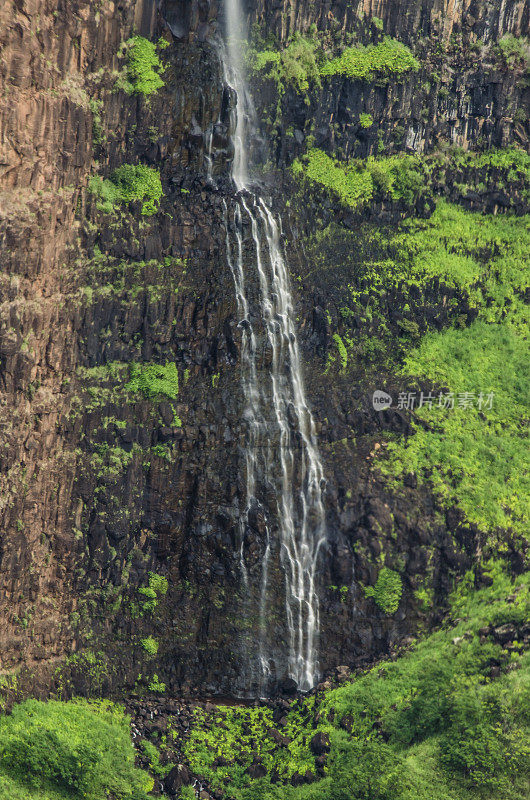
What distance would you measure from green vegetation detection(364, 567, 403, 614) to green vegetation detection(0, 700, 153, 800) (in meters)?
7.27

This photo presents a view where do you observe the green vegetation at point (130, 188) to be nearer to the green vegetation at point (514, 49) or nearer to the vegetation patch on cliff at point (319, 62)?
the vegetation patch on cliff at point (319, 62)

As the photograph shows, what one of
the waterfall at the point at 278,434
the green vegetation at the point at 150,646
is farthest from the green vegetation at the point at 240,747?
the green vegetation at the point at 150,646

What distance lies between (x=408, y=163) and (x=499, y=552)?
12453 mm

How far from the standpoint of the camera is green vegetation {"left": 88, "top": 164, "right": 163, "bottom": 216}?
85.6ft

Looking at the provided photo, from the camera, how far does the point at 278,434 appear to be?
88.7ft

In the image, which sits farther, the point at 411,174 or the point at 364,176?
the point at 411,174

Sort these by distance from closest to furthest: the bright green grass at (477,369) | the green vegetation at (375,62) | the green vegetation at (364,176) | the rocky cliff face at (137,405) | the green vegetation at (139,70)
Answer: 1. the rocky cliff face at (137,405)
2. the green vegetation at (139,70)
3. the bright green grass at (477,369)
4. the green vegetation at (364,176)
5. the green vegetation at (375,62)

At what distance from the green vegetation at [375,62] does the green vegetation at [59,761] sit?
19927 millimetres

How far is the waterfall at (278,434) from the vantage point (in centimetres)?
2616

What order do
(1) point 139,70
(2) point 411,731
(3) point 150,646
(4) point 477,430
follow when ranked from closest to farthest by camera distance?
(2) point 411,731, (3) point 150,646, (1) point 139,70, (4) point 477,430

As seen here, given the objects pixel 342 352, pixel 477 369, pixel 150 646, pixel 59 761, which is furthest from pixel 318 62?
pixel 59 761

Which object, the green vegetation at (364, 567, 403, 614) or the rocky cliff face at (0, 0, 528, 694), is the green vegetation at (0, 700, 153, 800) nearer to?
the rocky cliff face at (0, 0, 528, 694)

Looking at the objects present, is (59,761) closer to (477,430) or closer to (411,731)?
(411,731)

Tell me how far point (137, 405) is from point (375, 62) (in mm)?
13356
